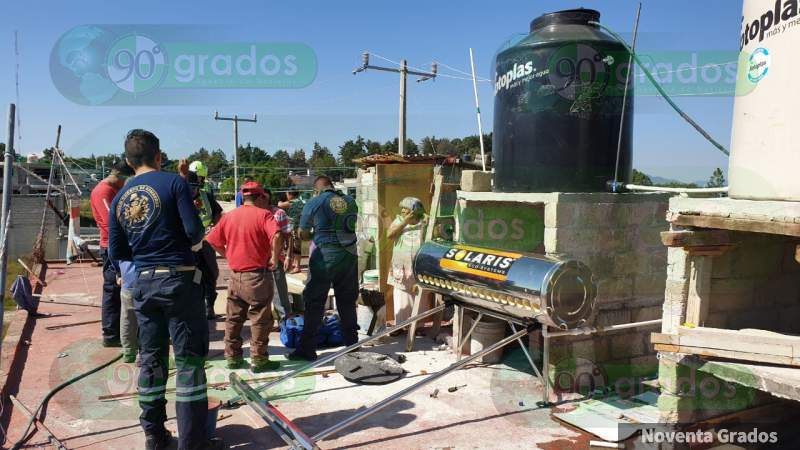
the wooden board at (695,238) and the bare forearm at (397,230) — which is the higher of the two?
the wooden board at (695,238)

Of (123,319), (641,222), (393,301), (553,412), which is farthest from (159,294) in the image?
(641,222)

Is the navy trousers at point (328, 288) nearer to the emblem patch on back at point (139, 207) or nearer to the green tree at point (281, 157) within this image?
the emblem patch on back at point (139, 207)

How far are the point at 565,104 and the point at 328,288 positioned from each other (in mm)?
3227

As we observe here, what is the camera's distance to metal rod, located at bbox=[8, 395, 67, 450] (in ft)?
12.7

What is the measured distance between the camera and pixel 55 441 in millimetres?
3918

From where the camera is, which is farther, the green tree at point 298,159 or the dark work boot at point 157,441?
the green tree at point 298,159

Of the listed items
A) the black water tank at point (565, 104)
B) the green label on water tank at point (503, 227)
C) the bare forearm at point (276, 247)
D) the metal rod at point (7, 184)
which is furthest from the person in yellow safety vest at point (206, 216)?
the black water tank at point (565, 104)

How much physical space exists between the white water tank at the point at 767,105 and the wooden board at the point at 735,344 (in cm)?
85

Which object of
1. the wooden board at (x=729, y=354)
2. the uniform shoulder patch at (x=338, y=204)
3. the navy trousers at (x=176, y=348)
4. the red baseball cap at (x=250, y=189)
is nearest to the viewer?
the wooden board at (x=729, y=354)

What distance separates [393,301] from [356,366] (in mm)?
1890

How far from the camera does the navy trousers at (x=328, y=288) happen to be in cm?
602

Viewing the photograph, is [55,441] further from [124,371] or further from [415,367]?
[415,367]

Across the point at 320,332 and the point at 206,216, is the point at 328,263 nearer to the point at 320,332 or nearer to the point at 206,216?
the point at 320,332

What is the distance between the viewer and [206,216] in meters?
7.27
